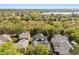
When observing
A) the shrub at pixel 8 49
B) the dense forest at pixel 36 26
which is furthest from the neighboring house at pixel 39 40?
the shrub at pixel 8 49

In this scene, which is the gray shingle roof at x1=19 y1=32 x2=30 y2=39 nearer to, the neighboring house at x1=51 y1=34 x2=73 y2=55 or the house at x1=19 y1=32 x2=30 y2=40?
the house at x1=19 y1=32 x2=30 y2=40

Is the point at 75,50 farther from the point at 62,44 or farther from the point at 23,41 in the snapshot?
the point at 23,41

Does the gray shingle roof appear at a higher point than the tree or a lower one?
higher

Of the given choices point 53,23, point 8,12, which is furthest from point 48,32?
point 8,12

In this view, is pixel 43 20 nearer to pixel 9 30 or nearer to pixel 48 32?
pixel 48 32

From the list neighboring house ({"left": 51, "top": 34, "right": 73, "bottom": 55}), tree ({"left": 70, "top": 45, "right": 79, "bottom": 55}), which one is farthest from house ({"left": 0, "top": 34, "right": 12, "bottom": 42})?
tree ({"left": 70, "top": 45, "right": 79, "bottom": 55})

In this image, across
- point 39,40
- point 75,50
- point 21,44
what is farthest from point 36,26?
point 75,50

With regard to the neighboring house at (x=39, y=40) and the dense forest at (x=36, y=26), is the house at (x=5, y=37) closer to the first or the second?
the dense forest at (x=36, y=26)

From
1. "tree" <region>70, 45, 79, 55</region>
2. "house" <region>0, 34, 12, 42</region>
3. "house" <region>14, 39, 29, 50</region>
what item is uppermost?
"house" <region>0, 34, 12, 42</region>
